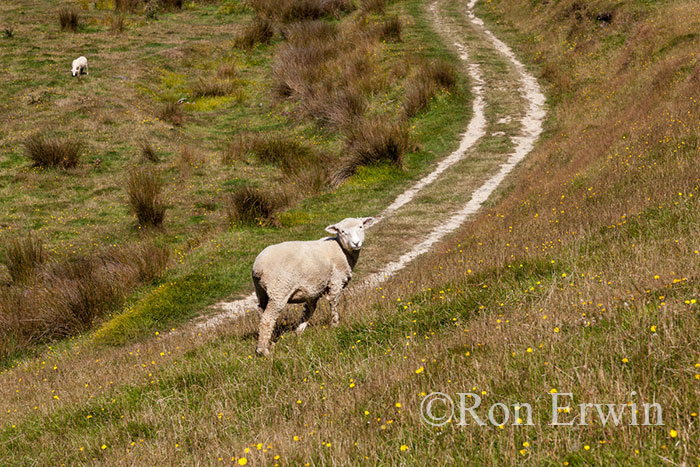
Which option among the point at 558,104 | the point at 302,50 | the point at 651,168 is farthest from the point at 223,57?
the point at 651,168

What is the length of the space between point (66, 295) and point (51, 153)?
9.72 m

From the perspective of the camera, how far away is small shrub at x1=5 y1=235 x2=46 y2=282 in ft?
36.3

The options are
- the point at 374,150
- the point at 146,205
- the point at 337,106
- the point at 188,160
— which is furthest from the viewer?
the point at 337,106

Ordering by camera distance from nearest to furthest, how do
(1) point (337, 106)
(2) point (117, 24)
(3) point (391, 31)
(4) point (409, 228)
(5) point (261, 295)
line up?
(5) point (261, 295), (4) point (409, 228), (1) point (337, 106), (3) point (391, 31), (2) point (117, 24)

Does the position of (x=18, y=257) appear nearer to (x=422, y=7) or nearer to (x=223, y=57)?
(x=223, y=57)

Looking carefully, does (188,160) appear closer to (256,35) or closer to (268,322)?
(268,322)

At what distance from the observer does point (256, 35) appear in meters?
32.1

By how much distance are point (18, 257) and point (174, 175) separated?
21.6 ft

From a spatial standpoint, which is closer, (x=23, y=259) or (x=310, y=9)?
(x=23, y=259)

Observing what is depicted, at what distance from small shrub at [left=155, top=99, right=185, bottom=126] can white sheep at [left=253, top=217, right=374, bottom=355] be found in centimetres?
1781

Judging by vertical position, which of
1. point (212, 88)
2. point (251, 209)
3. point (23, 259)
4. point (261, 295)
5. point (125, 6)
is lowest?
point (23, 259)

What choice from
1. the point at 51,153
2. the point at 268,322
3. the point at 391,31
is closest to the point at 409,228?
the point at 268,322

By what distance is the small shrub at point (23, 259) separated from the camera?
11.1 m

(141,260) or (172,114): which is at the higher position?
(172,114)
